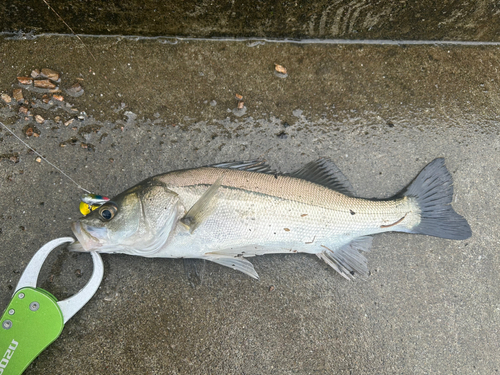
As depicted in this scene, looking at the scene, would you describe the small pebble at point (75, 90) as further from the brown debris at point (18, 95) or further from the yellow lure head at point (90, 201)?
the yellow lure head at point (90, 201)

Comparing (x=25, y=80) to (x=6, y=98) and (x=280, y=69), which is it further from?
(x=280, y=69)

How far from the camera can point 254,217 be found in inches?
81.7

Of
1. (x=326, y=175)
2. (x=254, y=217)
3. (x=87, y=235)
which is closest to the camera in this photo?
(x=87, y=235)

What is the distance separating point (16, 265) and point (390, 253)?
3030 mm

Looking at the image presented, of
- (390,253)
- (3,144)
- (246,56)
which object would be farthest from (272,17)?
(3,144)

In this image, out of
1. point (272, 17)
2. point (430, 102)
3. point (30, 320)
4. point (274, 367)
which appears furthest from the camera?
point (430, 102)

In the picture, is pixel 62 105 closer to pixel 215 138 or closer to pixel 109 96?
pixel 109 96

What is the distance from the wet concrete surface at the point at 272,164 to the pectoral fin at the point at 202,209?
530mm

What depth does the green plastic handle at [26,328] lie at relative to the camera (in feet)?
6.77

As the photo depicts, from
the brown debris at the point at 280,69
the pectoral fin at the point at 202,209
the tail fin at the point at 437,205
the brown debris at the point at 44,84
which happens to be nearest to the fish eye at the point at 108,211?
the pectoral fin at the point at 202,209

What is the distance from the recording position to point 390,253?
2488mm

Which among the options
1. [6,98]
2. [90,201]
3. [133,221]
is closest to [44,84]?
[6,98]

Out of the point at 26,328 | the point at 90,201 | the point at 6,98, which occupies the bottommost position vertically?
the point at 26,328

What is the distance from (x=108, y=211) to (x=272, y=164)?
1.32 m
